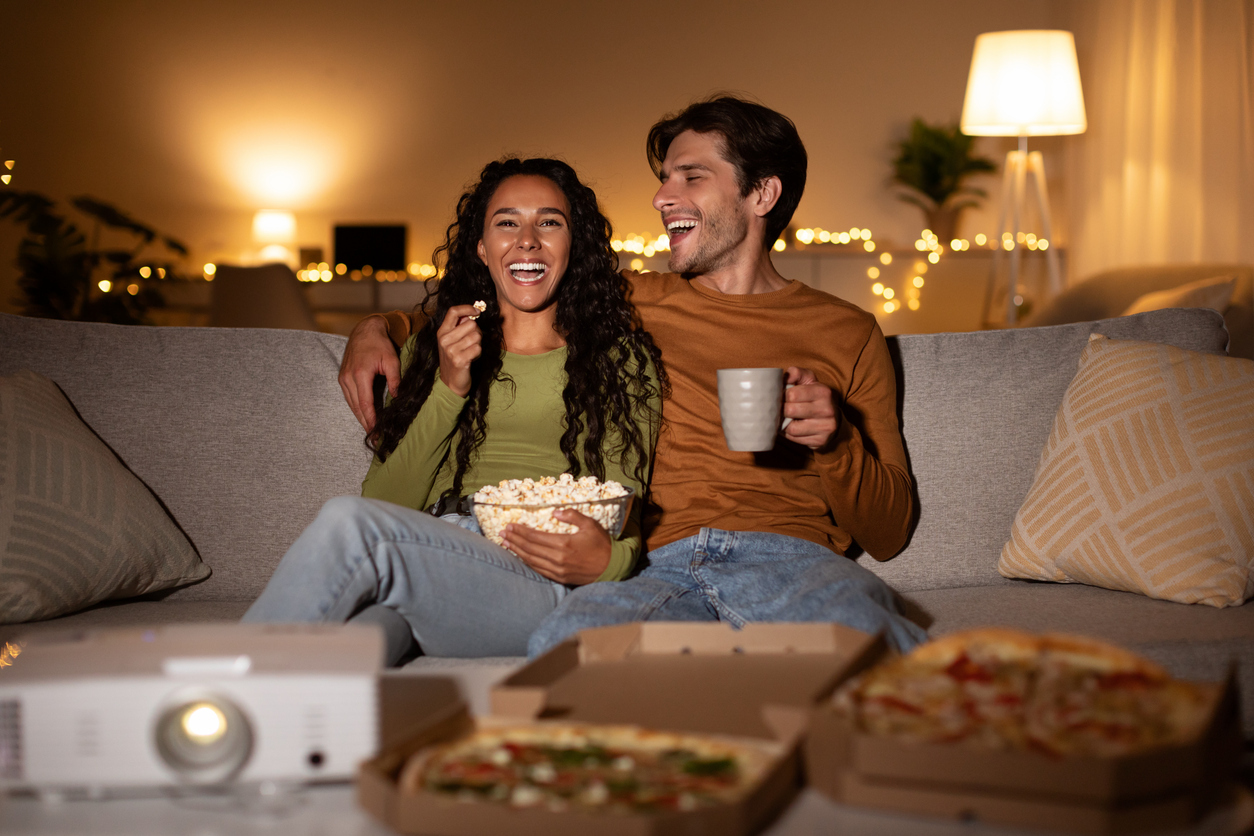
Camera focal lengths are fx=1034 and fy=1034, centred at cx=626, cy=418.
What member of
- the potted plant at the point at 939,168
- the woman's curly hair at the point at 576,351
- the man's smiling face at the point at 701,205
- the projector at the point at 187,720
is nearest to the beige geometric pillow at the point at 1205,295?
the man's smiling face at the point at 701,205

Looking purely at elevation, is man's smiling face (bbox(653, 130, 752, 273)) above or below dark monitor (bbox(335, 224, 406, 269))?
below

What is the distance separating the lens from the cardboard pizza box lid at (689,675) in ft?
3.10

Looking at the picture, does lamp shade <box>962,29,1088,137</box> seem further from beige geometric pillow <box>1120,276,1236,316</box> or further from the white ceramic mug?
the white ceramic mug

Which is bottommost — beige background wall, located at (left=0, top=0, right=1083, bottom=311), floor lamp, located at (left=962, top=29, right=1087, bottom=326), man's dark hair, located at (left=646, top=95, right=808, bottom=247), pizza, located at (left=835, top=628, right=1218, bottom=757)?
pizza, located at (left=835, top=628, right=1218, bottom=757)

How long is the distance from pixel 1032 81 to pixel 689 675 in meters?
3.83

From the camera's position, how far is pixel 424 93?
6273 mm

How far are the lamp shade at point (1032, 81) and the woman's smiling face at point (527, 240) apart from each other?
300 centimetres

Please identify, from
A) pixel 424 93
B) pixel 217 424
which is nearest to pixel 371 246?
pixel 424 93

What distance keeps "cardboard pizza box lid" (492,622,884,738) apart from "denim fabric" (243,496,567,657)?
36 centimetres

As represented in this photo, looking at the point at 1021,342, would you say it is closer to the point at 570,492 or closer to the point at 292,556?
the point at 570,492

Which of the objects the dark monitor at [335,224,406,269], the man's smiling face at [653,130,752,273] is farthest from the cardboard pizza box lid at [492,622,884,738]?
the dark monitor at [335,224,406,269]

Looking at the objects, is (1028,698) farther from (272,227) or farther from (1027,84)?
(272,227)

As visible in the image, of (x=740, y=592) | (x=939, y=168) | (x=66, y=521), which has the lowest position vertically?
(x=740, y=592)

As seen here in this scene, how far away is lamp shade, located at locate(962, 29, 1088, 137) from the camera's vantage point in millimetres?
4168
